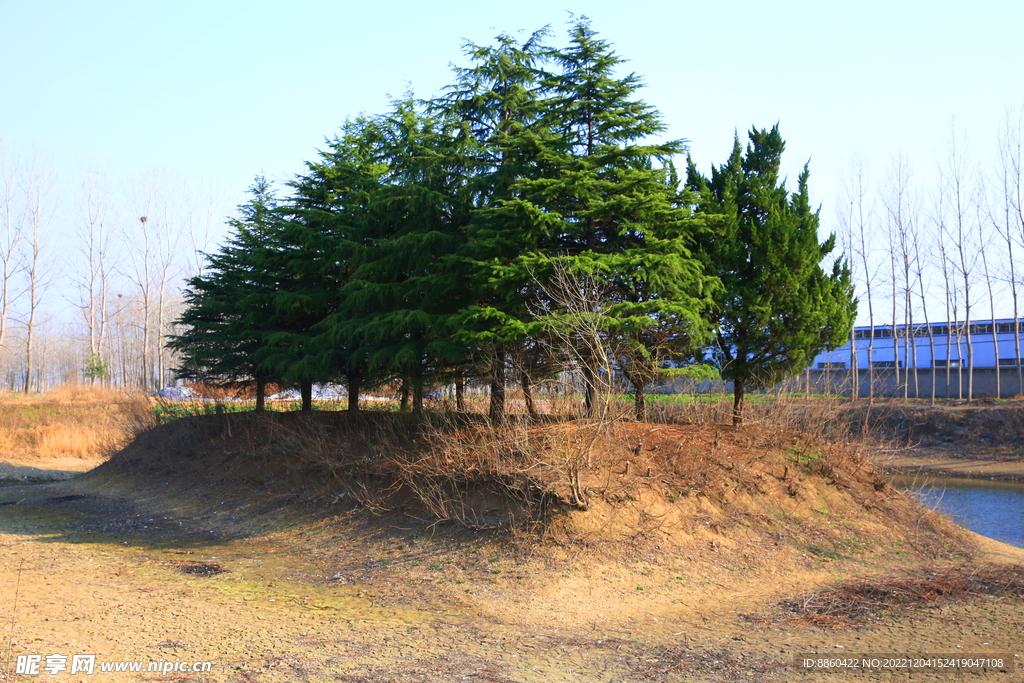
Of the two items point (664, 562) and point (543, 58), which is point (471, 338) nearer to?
point (664, 562)

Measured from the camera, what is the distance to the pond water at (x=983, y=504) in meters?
15.8

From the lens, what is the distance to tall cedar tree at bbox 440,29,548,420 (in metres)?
12.1

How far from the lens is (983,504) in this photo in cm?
2061

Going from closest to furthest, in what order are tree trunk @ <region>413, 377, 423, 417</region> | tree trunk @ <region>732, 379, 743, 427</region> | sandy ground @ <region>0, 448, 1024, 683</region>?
sandy ground @ <region>0, 448, 1024, 683</region>, tree trunk @ <region>732, 379, 743, 427</region>, tree trunk @ <region>413, 377, 423, 417</region>

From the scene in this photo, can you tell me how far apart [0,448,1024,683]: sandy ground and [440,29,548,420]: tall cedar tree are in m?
3.20

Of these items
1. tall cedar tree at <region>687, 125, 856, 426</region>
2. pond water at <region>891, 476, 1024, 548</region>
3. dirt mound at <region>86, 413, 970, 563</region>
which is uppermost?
tall cedar tree at <region>687, 125, 856, 426</region>

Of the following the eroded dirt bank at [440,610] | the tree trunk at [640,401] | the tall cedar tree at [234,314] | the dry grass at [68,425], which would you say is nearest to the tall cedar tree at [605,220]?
the tree trunk at [640,401]

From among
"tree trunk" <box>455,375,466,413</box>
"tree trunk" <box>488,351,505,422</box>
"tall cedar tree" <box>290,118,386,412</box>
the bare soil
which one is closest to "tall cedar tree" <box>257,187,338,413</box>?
"tall cedar tree" <box>290,118,386,412</box>

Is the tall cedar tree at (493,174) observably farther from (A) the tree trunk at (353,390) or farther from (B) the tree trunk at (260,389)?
(B) the tree trunk at (260,389)

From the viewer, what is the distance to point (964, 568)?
1097 cm

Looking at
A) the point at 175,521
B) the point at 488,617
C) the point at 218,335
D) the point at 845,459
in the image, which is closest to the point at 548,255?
the point at 488,617

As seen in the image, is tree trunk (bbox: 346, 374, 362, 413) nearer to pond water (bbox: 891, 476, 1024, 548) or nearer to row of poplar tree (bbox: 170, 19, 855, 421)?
row of poplar tree (bbox: 170, 19, 855, 421)

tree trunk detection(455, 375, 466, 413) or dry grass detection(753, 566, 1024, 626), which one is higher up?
tree trunk detection(455, 375, 466, 413)

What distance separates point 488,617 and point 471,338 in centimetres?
498
